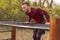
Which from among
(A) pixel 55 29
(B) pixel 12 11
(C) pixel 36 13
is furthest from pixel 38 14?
(B) pixel 12 11

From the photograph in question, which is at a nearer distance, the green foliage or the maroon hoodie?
the maroon hoodie

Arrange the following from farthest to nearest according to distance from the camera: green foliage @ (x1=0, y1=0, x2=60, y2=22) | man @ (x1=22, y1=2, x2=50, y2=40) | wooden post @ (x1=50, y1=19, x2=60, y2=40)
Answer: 1. green foliage @ (x1=0, y1=0, x2=60, y2=22)
2. man @ (x1=22, y1=2, x2=50, y2=40)
3. wooden post @ (x1=50, y1=19, x2=60, y2=40)

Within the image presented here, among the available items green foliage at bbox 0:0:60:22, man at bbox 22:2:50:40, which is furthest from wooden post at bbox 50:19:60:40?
green foliage at bbox 0:0:60:22

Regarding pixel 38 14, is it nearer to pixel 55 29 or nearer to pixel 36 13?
pixel 36 13

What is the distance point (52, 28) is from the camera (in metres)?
2.24

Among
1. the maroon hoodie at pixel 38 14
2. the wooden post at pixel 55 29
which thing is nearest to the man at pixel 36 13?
the maroon hoodie at pixel 38 14

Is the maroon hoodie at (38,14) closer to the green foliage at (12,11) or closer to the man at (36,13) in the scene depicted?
the man at (36,13)

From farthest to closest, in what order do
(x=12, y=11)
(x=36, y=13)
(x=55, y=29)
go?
(x=12, y=11)
(x=36, y=13)
(x=55, y=29)

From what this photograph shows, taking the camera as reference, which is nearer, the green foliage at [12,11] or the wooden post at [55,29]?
the wooden post at [55,29]

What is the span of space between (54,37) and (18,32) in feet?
26.0

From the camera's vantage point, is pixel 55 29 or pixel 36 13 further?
pixel 36 13

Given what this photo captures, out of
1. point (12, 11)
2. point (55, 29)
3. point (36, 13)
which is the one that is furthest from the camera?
point (12, 11)

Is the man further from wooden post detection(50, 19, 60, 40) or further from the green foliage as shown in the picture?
the green foliage

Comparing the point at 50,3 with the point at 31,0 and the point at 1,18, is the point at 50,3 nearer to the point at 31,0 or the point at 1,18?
the point at 31,0
